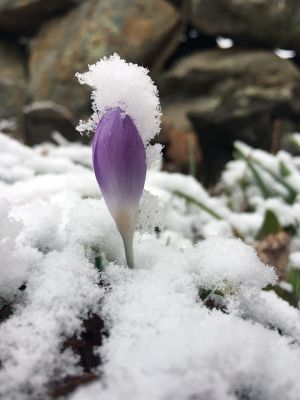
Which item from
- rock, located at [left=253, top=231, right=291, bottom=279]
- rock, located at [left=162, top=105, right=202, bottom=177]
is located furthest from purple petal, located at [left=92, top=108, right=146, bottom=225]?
rock, located at [left=162, top=105, right=202, bottom=177]

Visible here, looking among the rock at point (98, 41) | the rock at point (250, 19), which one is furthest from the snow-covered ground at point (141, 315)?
the rock at point (250, 19)

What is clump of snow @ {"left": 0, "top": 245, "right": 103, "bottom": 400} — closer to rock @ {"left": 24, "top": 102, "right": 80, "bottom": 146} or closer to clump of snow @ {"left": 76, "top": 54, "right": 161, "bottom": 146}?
clump of snow @ {"left": 76, "top": 54, "right": 161, "bottom": 146}

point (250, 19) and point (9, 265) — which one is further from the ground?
point (9, 265)

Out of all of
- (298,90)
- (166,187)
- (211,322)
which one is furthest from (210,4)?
(211,322)

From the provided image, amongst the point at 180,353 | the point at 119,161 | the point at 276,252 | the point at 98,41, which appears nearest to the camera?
the point at 180,353

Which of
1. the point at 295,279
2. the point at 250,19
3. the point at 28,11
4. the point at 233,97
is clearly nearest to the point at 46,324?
the point at 295,279

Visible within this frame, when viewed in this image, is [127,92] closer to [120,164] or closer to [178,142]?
[120,164]
